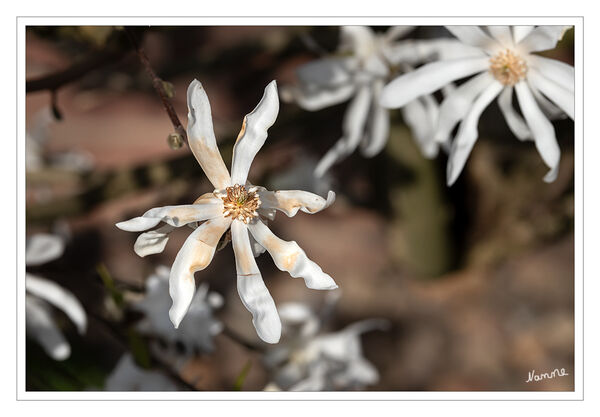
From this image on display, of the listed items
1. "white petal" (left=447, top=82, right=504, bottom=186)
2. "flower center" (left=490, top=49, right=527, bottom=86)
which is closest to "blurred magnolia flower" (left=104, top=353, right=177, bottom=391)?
"white petal" (left=447, top=82, right=504, bottom=186)

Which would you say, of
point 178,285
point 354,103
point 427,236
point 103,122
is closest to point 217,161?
point 178,285

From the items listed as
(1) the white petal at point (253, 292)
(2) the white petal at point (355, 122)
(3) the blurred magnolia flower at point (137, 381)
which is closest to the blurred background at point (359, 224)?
(2) the white petal at point (355, 122)

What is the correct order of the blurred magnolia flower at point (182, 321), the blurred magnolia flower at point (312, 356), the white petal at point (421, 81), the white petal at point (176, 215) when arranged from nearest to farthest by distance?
the white petal at point (176, 215)
the white petal at point (421, 81)
the blurred magnolia flower at point (182, 321)
the blurred magnolia flower at point (312, 356)

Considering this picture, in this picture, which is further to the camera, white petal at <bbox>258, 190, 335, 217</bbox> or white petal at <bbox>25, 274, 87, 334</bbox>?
white petal at <bbox>25, 274, 87, 334</bbox>

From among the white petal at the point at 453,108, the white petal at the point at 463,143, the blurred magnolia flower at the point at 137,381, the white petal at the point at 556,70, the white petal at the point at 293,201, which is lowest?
the blurred magnolia flower at the point at 137,381

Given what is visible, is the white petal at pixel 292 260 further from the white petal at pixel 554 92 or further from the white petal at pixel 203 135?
the white petal at pixel 554 92

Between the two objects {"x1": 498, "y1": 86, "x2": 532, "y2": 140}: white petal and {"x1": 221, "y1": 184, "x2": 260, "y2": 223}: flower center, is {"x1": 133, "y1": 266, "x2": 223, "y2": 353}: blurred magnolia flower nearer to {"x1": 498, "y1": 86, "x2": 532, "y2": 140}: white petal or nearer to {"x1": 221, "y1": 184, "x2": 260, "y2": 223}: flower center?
{"x1": 221, "y1": 184, "x2": 260, "y2": 223}: flower center

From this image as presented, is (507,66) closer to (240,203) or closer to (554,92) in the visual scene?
(554,92)

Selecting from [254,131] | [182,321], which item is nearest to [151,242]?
[254,131]
